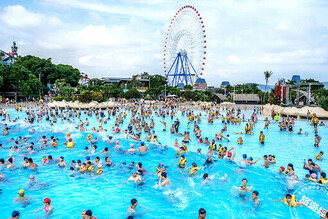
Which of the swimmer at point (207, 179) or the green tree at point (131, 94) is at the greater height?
the green tree at point (131, 94)

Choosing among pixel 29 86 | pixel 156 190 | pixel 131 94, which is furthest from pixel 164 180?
pixel 131 94

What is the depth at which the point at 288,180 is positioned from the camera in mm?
10125

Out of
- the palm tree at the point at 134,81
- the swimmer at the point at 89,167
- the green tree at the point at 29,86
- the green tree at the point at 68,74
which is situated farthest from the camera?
the palm tree at the point at 134,81

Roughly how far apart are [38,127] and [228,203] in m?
22.8

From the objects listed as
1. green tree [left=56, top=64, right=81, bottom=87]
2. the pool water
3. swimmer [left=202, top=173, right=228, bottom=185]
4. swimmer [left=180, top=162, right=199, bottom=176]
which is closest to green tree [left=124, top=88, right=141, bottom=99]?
green tree [left=56, top=64, right=81, bottom=87]

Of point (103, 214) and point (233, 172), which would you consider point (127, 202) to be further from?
point (233, 172)

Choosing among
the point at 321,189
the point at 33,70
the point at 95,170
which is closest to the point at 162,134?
the point at 95,170

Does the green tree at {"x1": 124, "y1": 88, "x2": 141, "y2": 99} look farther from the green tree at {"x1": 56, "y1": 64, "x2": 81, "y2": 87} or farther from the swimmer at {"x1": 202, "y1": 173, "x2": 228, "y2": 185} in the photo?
the swimmer at {"x1": 202, "y1": 173, "x2": 228, "y2": 185}

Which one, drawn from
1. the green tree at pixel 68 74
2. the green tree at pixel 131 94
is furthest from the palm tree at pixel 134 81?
the green tree at pixel 68 74

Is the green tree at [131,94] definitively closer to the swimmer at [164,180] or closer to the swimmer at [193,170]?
the swimmer at [193,170]

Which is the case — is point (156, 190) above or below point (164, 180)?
below

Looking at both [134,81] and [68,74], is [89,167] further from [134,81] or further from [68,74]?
[68,74]

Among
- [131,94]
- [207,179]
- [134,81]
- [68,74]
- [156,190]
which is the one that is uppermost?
[68,74]

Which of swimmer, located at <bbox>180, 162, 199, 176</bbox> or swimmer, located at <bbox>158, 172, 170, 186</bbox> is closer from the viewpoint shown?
swimmer, located at <bbox>158, 172, 170, 186</bbox>
